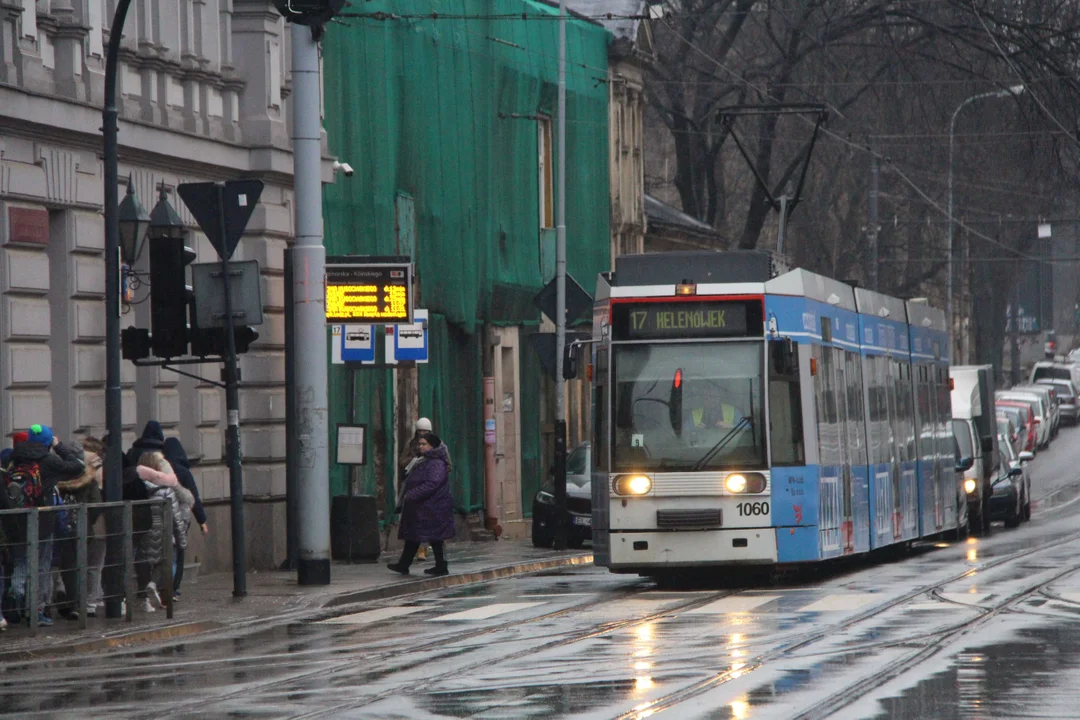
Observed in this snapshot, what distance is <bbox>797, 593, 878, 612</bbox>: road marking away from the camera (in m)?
17.6

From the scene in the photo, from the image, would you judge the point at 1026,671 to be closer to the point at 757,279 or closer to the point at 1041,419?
the point at 757,279

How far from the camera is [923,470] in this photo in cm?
2733

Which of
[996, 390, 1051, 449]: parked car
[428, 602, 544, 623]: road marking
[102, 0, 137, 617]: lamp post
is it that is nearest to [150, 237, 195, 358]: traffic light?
[102, 0, 137, 617]: lamp post

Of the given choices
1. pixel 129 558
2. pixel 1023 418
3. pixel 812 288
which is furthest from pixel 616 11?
pixel 129 558

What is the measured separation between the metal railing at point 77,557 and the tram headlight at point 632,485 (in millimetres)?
4272

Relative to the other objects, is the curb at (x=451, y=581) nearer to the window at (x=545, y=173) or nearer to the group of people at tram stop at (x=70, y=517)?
the group of people at tram stop at (x=70, y=517)

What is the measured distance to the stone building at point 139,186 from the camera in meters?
20.7

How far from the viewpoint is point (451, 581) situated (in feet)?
78.0

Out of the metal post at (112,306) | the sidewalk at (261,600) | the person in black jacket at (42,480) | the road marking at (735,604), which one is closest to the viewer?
the sidewalk at (261,600)

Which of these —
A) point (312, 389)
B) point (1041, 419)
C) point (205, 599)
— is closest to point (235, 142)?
point (312, 389)

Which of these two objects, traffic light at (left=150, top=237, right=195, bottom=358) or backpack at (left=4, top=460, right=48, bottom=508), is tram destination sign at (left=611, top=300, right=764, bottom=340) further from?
backpack at (left=4, top=460, right=48, bottom=508)

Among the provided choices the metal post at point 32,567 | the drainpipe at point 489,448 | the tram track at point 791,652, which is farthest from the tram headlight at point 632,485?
the drainpipe at point 489,448

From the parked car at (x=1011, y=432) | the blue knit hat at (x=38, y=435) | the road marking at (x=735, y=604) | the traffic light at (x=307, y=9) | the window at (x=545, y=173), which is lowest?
the road marking at (x=735, y=604)

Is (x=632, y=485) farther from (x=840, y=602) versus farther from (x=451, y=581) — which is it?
(x=451, y=581)
